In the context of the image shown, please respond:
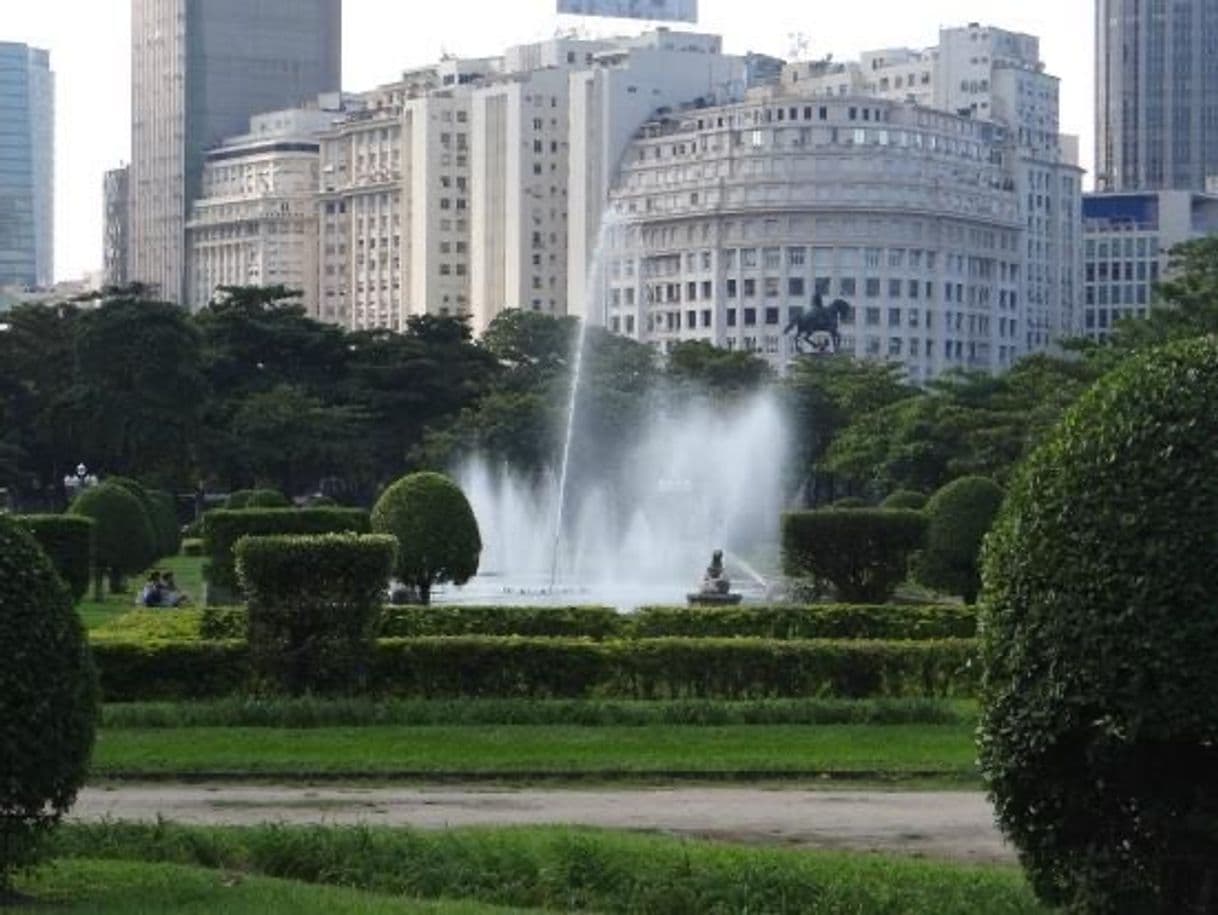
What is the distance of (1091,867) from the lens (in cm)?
1052

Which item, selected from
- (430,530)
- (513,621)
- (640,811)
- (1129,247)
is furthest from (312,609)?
(1129,247)

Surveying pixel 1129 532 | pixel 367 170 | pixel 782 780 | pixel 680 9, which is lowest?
pixel 782 780

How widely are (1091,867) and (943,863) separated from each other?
4.27m

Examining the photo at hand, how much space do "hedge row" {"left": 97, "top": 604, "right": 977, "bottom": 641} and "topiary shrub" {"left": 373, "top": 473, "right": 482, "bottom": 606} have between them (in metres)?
6.22

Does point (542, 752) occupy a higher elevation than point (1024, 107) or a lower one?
lower

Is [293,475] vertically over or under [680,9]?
under

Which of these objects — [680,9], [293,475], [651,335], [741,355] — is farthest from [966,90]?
[293,475]

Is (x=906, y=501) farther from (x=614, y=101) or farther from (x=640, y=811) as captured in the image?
(x=614, y=101)

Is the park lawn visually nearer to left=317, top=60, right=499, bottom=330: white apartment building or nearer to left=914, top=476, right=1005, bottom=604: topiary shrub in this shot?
left=914, top=476, right=1005, bottom=604: topiary shrub

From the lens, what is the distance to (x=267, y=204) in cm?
18288

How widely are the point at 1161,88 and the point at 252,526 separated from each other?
163808 millimetres

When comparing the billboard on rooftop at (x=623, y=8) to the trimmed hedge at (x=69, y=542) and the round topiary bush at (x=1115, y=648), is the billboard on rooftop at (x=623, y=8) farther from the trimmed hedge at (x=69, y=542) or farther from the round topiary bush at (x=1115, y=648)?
the round topiary bush at (x=1115, y=648)

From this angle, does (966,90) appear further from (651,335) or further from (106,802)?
(106,802)

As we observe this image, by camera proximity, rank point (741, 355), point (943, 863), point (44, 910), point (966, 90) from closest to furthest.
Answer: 1. point (44, 910)
2. point (943, 863)
3. point (741, 355)
4. point (966, 90)
